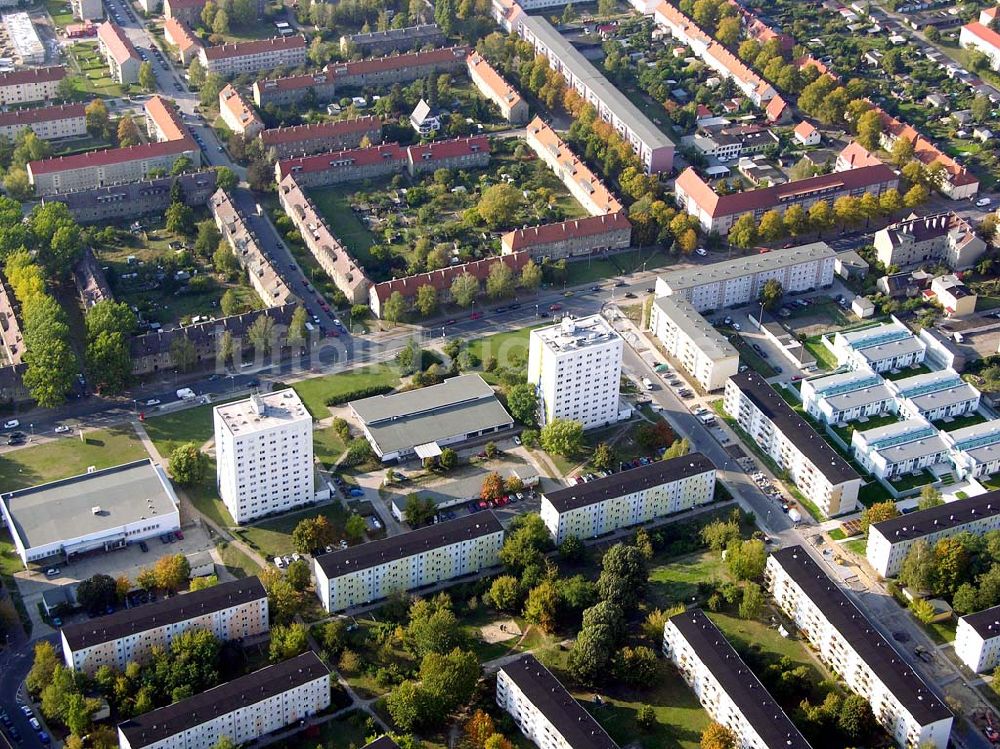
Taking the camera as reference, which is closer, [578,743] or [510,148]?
[578,743]

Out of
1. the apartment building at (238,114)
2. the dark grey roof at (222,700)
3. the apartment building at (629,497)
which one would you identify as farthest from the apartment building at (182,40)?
the dark grey roof at (222,700)

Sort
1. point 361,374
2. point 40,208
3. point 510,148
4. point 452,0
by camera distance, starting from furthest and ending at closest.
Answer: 1. point 452,0
2. point 510,148
3. point 40,208
4. point 361,374

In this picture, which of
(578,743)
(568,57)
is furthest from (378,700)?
(568,57)

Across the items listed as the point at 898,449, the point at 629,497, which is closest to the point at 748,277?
the point at 898,449

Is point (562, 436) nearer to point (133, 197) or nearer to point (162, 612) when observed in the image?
point (162, 612)

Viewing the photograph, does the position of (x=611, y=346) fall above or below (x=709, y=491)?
above

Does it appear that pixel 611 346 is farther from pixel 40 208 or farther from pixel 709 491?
pixel 40 208

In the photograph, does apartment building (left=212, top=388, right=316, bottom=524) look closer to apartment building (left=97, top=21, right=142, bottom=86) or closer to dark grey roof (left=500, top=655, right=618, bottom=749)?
dark grey roof (left=500, top=655, right=618, bottom=749)
